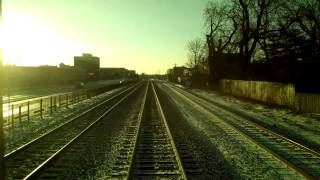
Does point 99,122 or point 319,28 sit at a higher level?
point 319,28

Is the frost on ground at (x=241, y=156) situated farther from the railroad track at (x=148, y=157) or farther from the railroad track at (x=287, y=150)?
the railroad track at (x=148, y=157)

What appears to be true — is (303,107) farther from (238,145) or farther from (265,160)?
(265,160)

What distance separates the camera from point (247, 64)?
60312 mm

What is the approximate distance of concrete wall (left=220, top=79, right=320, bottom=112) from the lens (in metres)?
31.1

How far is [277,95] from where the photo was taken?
3894cm

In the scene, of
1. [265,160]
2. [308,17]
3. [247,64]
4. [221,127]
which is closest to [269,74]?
[308,17]

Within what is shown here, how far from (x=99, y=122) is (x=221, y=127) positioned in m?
6.70

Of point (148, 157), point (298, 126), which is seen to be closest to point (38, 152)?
point (148, 157)

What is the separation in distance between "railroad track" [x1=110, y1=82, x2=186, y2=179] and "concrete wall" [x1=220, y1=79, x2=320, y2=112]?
1356 cm

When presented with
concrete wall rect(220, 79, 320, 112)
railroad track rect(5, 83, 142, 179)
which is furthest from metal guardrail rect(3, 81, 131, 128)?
concrete wall rect(220, 79, 320, 112)

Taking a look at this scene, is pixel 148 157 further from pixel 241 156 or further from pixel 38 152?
pixel 38 152

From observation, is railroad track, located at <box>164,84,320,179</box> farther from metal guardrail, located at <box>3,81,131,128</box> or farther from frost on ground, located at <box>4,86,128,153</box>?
metal guardrail, located at <box>3,81,131,128</box>

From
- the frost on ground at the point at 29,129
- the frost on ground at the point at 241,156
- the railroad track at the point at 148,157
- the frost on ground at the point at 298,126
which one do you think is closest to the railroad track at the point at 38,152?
Result: the frost on ground at the point at 29,129

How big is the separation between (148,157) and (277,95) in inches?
1055
